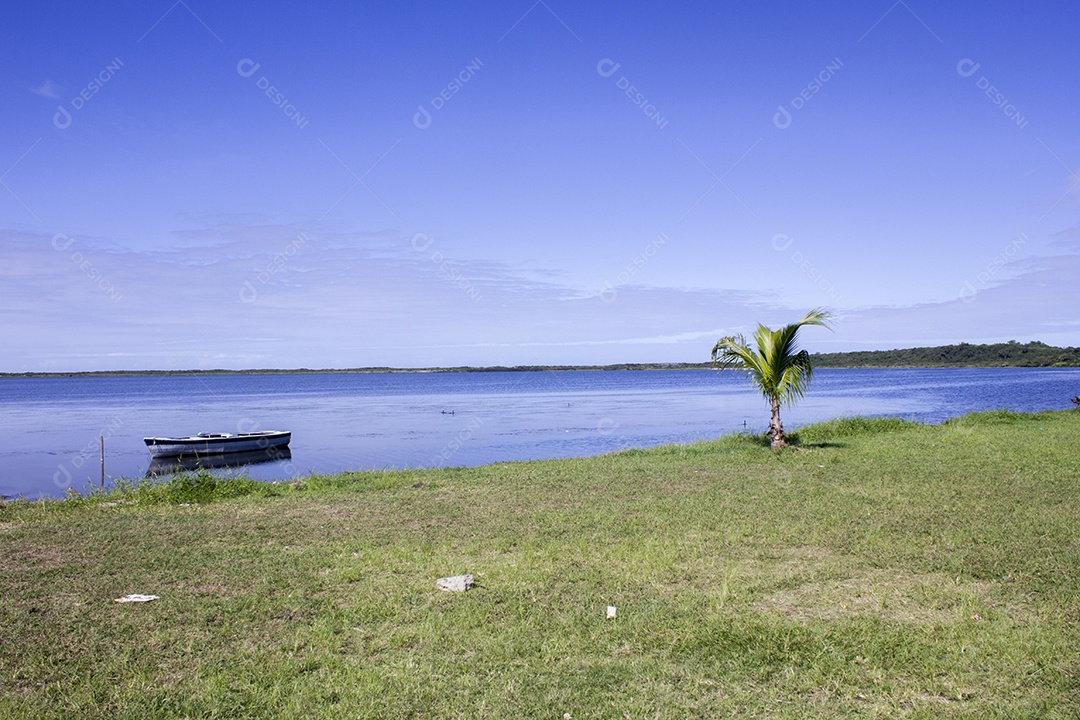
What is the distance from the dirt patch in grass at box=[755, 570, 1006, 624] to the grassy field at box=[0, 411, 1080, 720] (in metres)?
0.04

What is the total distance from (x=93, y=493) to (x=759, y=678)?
13.9 metres

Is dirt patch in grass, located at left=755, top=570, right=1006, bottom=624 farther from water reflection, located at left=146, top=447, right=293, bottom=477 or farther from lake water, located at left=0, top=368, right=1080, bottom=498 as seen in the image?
water reflection, located at left=146, top=447, right=293, bottom=477

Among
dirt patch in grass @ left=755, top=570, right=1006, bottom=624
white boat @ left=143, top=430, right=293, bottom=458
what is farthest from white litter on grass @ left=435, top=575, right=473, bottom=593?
white boat @ left=143, top=430, right=293, bottom=458

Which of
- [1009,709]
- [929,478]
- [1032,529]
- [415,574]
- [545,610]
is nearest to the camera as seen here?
[1009,709]

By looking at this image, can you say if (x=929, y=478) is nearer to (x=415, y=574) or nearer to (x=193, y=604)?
(x=415, y=574)

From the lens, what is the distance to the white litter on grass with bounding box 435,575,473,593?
24.1 feet

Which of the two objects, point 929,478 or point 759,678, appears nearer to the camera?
point 759,678

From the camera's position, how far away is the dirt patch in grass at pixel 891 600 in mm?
6488

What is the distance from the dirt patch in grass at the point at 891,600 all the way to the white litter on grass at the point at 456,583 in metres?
2.79

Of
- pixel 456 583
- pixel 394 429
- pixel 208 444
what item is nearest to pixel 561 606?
pixel 456 583

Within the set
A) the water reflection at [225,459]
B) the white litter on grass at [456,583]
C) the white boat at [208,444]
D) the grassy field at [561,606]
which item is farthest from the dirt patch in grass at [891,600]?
the white boat at [208,444]

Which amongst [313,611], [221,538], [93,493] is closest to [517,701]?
[313,611]

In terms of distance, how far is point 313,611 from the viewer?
678 cm

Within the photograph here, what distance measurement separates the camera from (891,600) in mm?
6879
